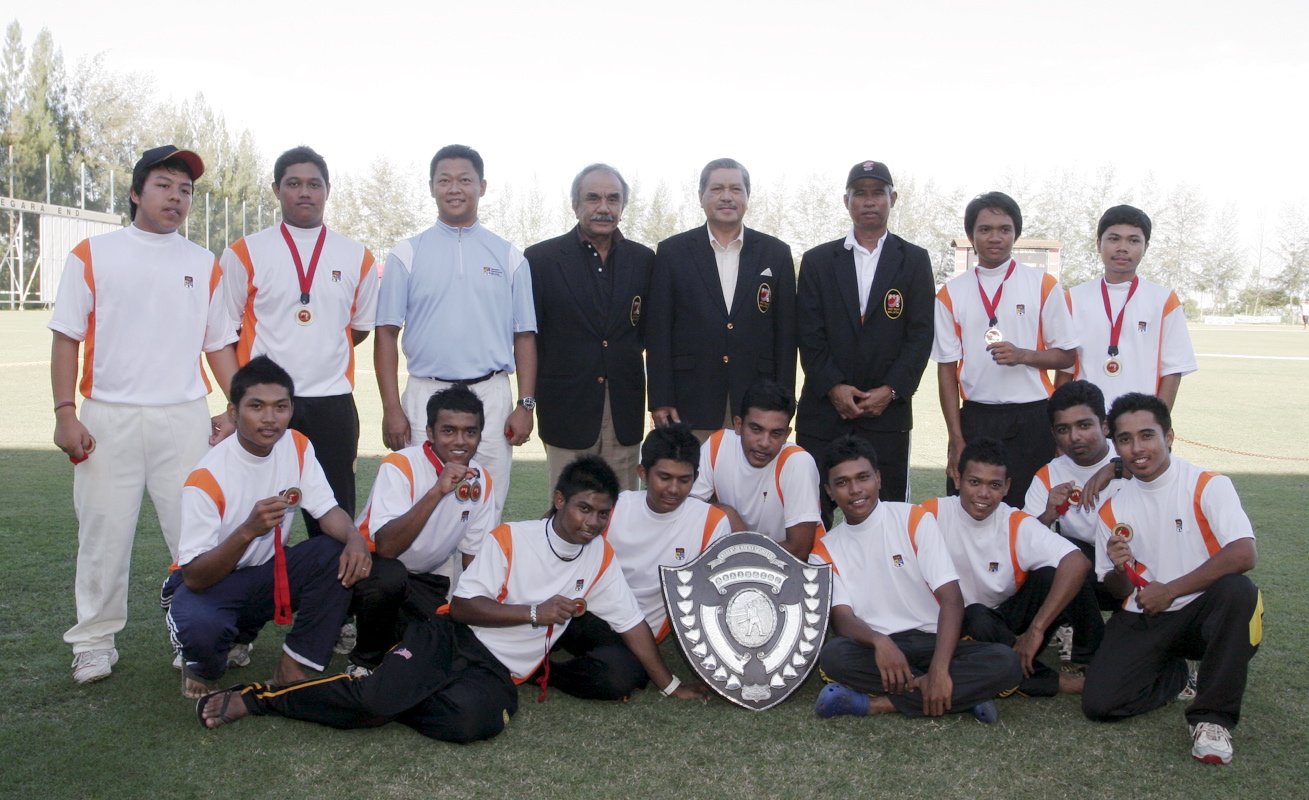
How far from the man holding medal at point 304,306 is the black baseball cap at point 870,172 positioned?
265cm

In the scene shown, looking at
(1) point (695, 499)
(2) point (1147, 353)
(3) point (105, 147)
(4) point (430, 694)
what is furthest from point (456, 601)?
(3) point (105, 147)

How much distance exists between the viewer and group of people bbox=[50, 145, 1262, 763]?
369 centimetres

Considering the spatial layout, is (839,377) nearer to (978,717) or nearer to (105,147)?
(978,717)

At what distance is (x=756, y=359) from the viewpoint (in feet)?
16.5

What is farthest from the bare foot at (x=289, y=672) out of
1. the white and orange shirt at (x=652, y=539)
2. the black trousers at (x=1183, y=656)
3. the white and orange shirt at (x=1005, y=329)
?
the white and orange shirt at (x=1005, y=329)

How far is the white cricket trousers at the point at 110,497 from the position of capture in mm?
3971

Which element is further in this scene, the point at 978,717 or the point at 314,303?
the point at 314,303

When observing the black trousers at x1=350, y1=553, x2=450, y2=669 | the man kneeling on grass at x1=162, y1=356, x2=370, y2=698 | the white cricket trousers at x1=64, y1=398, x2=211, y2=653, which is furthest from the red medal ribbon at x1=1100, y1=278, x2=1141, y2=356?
the white cricket trousers at x1=64, y1=398, x2=211, y2=653

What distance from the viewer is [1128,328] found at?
4957mm

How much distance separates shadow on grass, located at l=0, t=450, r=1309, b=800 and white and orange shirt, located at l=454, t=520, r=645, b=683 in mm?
248

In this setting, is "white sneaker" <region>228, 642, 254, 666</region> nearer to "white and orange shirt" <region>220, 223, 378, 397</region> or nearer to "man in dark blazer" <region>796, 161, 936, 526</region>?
"white and orange shirt" <region>220, 223, 378, 397</region>

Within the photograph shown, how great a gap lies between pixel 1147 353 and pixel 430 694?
156 inches

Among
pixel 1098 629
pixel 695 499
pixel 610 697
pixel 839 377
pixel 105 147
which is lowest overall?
pixel 610 697

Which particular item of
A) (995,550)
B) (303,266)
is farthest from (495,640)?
(995,550)
